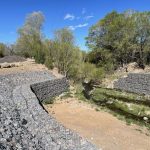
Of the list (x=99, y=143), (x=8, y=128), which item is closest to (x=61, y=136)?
(x=8, y=128)

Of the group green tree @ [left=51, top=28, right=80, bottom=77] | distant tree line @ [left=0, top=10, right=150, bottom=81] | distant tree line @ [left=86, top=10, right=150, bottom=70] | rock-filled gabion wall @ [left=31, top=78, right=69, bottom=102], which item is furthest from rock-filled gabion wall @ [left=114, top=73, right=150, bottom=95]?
distant tree line @ [left=86, top=10, right=150, bottom=70]

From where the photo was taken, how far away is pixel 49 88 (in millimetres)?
32906

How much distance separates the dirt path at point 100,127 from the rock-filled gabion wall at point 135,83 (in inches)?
446

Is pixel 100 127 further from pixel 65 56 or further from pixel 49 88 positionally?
pixel 65 56

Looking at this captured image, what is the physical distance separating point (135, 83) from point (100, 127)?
1885cm

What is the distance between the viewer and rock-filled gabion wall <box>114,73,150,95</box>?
37147 mm

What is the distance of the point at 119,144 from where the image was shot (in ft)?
59.6

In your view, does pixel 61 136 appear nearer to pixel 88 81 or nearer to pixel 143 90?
pixel 143 90

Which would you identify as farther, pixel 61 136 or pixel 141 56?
pixel 141 56

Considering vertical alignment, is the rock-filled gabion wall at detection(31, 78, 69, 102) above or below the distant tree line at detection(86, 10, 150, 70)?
below

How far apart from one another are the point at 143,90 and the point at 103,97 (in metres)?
6.69

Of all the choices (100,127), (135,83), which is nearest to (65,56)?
(135,83)

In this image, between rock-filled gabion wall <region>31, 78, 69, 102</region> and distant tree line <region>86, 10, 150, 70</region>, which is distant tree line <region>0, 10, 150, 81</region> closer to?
distant tree line <region>86, 10, 150, 70</region>

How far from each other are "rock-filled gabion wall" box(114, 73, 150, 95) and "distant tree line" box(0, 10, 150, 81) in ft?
18.6
